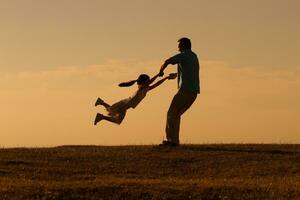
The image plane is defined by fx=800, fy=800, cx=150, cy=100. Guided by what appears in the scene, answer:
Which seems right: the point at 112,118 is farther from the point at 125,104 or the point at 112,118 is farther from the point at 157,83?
the point at 157,83

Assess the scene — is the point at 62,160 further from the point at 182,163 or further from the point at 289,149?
the point at 289,149

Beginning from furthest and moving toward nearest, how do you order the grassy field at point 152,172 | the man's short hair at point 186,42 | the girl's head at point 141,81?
the girl's head at point 141,81 < the man's short hair at point 186,42 < the grassy field at point 152,172

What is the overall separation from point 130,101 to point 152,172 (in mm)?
4358

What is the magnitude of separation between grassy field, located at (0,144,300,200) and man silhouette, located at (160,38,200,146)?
93 cm

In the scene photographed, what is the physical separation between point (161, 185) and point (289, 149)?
7984 mm

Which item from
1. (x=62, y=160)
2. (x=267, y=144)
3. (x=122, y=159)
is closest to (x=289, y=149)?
(x=267, y=144)

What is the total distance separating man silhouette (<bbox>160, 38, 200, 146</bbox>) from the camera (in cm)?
2412

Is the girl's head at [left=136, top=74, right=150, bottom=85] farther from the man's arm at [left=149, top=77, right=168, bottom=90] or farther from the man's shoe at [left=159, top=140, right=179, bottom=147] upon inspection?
the man's shoe at [left=159, top=140, right=179, bottom=147]

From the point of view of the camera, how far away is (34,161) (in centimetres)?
2267

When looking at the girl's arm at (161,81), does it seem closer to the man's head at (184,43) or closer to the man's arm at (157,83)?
the man's arm at (157,83)

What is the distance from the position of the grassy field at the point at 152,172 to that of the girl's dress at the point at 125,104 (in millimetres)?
1114

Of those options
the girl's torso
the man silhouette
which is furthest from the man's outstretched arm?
the girl's torso

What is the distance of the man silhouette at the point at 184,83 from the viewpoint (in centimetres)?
2412

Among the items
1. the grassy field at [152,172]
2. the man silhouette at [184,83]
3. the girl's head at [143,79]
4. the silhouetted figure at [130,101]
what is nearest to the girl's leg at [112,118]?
the silhouetted figure at [130,101]
